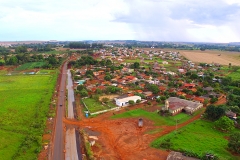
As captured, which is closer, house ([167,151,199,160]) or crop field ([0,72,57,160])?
house ([167,151,199,160])

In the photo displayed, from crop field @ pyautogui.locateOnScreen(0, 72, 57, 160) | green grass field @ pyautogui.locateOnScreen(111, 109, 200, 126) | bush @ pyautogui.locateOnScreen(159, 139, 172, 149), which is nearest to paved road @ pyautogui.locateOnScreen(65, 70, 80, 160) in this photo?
crop field @ pyautogui.locateOnScreen(0, 72, 57, 160)

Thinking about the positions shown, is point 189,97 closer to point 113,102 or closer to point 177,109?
point 177,109

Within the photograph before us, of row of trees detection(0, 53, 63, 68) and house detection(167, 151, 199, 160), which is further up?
row of trees detection(0, 53, 63, 68)

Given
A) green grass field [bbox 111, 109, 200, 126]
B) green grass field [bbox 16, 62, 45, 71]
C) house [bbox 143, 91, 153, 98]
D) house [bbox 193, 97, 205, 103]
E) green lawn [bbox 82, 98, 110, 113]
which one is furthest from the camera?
green grass field [bbox 16, 62, 45, 71]

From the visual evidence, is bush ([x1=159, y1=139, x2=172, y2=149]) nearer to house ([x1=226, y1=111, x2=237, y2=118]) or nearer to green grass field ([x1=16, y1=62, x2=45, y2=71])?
house ([x1=226, y1=111, x2=237, y2=118])

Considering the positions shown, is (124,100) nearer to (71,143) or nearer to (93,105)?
(93,105)

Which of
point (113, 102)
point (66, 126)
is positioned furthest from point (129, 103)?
point (66, 126)

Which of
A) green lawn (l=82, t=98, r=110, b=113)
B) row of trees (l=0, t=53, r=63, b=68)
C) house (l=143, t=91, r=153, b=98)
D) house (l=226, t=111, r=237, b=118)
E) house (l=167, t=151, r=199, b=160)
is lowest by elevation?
green lawn (l=82, t=98, r=110, b=113)

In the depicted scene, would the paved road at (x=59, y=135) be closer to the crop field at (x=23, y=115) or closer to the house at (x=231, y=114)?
the crop field at (x=23, y=115)
